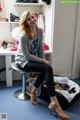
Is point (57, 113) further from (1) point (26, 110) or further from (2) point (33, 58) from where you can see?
(2) point (33, 58)

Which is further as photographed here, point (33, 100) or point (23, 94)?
point (23, 94)

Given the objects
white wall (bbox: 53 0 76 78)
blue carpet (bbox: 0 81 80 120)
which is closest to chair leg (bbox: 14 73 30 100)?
blue carpet (bbox: 0 81 80 120)

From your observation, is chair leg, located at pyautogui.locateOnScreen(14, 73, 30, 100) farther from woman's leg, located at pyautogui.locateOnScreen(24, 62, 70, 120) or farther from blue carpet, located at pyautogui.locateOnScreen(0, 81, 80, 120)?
woman's leg, located at pyautogui.locateOnScreen(24, 62, 70, 120)

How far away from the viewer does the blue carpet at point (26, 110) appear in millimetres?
2293

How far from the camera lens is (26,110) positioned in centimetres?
243

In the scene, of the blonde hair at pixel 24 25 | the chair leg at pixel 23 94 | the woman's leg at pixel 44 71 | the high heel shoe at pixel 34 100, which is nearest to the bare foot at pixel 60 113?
the woman's leg at pixel 44 71

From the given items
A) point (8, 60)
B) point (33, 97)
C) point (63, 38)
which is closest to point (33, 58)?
point (33, 97)

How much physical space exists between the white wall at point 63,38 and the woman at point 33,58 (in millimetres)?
552

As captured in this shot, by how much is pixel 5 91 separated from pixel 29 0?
1.52 m

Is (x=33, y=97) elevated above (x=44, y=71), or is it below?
below

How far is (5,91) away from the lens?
114 inches

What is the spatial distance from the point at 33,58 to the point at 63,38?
2.87 feet

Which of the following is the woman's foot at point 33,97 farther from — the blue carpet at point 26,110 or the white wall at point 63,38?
A: the white wall at point 63,38

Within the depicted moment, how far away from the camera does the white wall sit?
9.71 ft
